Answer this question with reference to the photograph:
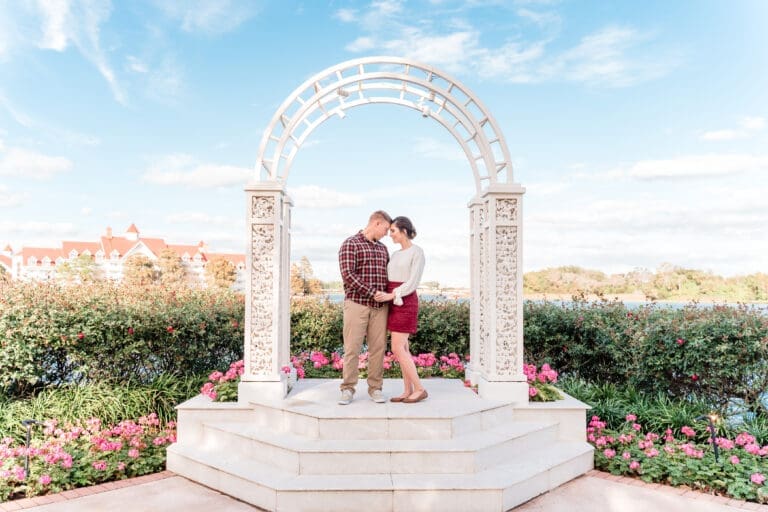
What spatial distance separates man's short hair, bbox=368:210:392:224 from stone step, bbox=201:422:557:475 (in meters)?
1.86

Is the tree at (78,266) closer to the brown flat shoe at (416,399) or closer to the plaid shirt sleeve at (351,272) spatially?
the plaid shirt sleeve at (351,272)

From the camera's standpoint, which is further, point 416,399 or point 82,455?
point 416,399

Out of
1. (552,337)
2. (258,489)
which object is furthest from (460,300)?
(258,489)

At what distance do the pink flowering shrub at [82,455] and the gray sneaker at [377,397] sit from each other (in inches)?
76.5

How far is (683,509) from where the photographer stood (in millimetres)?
3322

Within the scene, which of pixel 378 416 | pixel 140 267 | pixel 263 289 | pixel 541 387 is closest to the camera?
pixel 378 416

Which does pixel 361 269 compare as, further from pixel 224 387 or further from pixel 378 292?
pixel 224 387

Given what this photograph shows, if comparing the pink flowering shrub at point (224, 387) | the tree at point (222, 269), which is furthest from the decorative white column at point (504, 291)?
the tree at point (222, 269)

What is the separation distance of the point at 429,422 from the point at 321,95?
3.17 m

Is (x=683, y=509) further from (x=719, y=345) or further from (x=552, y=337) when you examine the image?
(x=552, y=337)

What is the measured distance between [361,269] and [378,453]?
1.53 m

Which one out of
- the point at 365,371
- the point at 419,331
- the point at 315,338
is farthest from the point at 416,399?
the point at 315,338

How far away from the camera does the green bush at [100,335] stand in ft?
16.5

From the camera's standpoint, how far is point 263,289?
4.56 m
